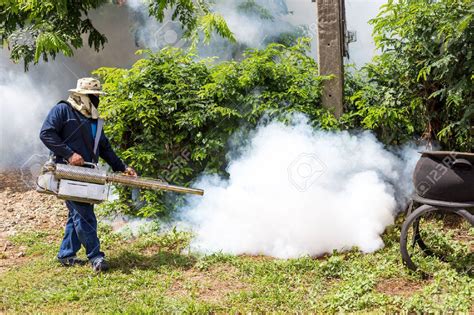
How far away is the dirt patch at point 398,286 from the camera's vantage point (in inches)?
200

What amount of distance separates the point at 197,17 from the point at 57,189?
4.54 meters

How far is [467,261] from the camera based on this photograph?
5555mm

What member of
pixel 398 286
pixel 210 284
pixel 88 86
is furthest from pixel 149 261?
pixel 398 286

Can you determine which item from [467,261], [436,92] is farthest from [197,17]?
[467,261]

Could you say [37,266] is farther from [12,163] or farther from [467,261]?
[12,163]

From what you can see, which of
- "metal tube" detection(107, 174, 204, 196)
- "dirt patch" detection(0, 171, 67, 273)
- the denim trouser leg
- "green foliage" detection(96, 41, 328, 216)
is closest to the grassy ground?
the denim trouser leg

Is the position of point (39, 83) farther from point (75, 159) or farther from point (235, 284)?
point (235, 284)

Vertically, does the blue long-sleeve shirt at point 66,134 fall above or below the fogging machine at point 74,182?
above

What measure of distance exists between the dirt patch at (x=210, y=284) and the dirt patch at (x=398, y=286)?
50.9 inches

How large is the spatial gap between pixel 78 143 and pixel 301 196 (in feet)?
8.60

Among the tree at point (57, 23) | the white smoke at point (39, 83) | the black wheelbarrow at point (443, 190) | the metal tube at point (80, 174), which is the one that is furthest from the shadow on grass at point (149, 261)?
the white smoke at point (39, 83)

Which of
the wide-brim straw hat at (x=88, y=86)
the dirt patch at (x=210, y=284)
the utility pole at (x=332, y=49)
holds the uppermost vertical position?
the utility pole at (x=332, y=49)

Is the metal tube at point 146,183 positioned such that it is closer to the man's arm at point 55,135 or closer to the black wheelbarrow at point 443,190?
the man's arm at point 55,135

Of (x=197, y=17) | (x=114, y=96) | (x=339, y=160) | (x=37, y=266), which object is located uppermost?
(x=197, y=17)
